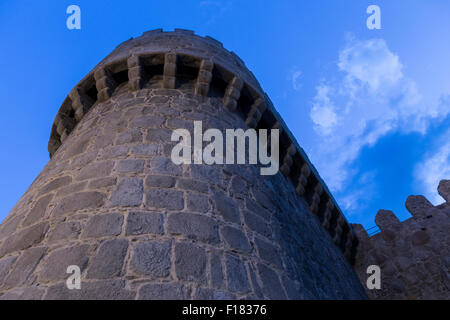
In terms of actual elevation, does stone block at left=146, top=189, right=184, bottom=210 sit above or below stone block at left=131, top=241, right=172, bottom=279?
above

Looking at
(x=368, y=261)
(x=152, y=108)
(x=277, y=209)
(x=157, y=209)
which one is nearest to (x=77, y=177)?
(x=157, y=209)

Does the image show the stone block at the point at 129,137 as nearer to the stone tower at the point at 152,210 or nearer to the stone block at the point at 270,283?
the stone tower at the point at 152,210

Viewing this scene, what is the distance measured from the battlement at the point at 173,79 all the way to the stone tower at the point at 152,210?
2 cm

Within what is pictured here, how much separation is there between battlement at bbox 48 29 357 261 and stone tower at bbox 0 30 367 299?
0.07 ft

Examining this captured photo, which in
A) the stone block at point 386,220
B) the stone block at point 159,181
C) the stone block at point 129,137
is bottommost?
the stone block at point 159,181

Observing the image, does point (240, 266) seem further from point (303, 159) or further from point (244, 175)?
point (303, 159)

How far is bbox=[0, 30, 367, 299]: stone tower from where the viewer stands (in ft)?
6.45

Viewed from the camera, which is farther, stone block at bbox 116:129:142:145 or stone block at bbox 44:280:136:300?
stone block at bbox 116:129:142:145

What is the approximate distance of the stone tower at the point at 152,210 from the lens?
6.45 feet

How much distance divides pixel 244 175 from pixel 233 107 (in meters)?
1.50

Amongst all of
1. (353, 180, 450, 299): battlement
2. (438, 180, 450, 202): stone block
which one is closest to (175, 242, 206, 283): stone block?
(353, 180, 450, 299): battlement

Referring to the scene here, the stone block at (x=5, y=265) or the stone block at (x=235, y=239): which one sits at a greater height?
the stone block at (x=235, y=239)

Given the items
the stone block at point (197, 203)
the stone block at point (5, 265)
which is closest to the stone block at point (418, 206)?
the stone block at point (197, 203)

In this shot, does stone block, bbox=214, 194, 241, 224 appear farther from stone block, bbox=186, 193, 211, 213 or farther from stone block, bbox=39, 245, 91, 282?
stone block, bbox=39, 245, 91, 282
